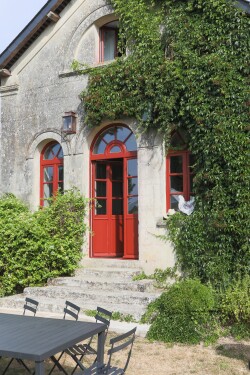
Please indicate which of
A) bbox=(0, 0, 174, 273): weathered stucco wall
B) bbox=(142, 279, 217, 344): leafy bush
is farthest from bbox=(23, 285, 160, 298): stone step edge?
bbox=(0, 0, 174, 273): weathered stucco wall

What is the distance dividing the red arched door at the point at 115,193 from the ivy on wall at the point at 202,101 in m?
0.81

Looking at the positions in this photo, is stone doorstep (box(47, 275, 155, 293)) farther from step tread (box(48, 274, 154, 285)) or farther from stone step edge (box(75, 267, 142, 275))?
stone step edge (box(75, 267, 142, 275))

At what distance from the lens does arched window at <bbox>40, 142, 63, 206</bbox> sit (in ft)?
36.9

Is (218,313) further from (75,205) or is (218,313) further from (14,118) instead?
(14,118)

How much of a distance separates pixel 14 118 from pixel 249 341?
325 inches

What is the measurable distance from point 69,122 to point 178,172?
9.73 ft

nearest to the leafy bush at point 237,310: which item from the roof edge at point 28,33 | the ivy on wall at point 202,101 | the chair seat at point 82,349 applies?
the ivy on wall at point 202,101

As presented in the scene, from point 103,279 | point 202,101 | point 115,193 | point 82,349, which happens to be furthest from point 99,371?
point 115,193

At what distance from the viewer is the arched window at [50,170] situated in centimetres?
1124

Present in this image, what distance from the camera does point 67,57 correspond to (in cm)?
1116

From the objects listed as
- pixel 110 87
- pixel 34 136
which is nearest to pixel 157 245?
pixel 110 87

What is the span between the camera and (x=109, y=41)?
11.0 meters

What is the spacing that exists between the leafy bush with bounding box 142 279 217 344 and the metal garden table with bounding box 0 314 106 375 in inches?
87.1

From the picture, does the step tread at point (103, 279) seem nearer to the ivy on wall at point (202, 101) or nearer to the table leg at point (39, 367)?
the ivy on wall at point (202, 101)
